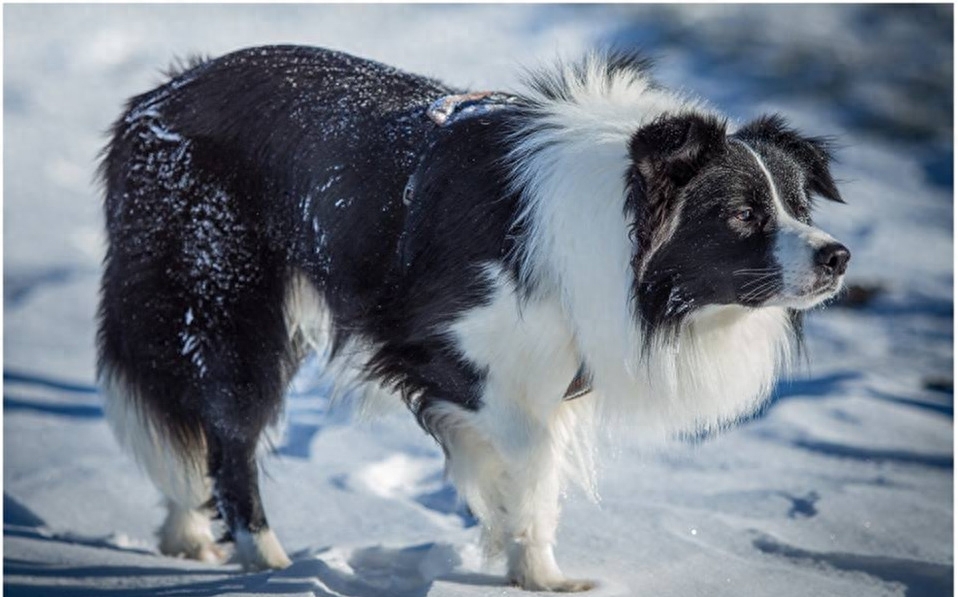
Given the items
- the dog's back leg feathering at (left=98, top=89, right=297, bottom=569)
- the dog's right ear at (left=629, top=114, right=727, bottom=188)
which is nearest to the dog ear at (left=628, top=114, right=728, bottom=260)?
the dog's right ear at (left=629, top=114, right=727, bottom=188)

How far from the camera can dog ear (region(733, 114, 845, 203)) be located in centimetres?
304

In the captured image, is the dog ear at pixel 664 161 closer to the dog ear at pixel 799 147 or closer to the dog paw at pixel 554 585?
the dog ear at pixel 799 147

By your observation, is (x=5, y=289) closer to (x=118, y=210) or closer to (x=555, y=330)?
(x=118, y=210)

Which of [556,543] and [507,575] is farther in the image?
[556,543]

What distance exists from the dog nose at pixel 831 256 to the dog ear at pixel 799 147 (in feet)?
1.23

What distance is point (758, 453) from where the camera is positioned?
455 cm

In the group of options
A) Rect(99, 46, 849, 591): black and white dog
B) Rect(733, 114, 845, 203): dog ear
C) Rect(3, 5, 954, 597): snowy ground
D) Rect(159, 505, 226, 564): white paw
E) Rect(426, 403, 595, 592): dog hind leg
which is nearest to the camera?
Rect(99, 46, 849, 591): black and white dog

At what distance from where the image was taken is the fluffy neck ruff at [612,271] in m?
2.96

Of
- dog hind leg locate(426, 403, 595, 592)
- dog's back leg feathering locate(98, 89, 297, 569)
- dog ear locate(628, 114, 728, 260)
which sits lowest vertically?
dog hind leg locate(426, 403, 595, 592)

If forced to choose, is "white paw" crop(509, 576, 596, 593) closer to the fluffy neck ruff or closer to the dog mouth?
the fluffy neck ruff

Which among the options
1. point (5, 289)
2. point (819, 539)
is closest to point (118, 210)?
point (819, 539)

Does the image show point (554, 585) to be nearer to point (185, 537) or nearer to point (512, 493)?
point (512, 493)

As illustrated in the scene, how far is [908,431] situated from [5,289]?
15.3 ft

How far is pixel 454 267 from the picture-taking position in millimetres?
3100
